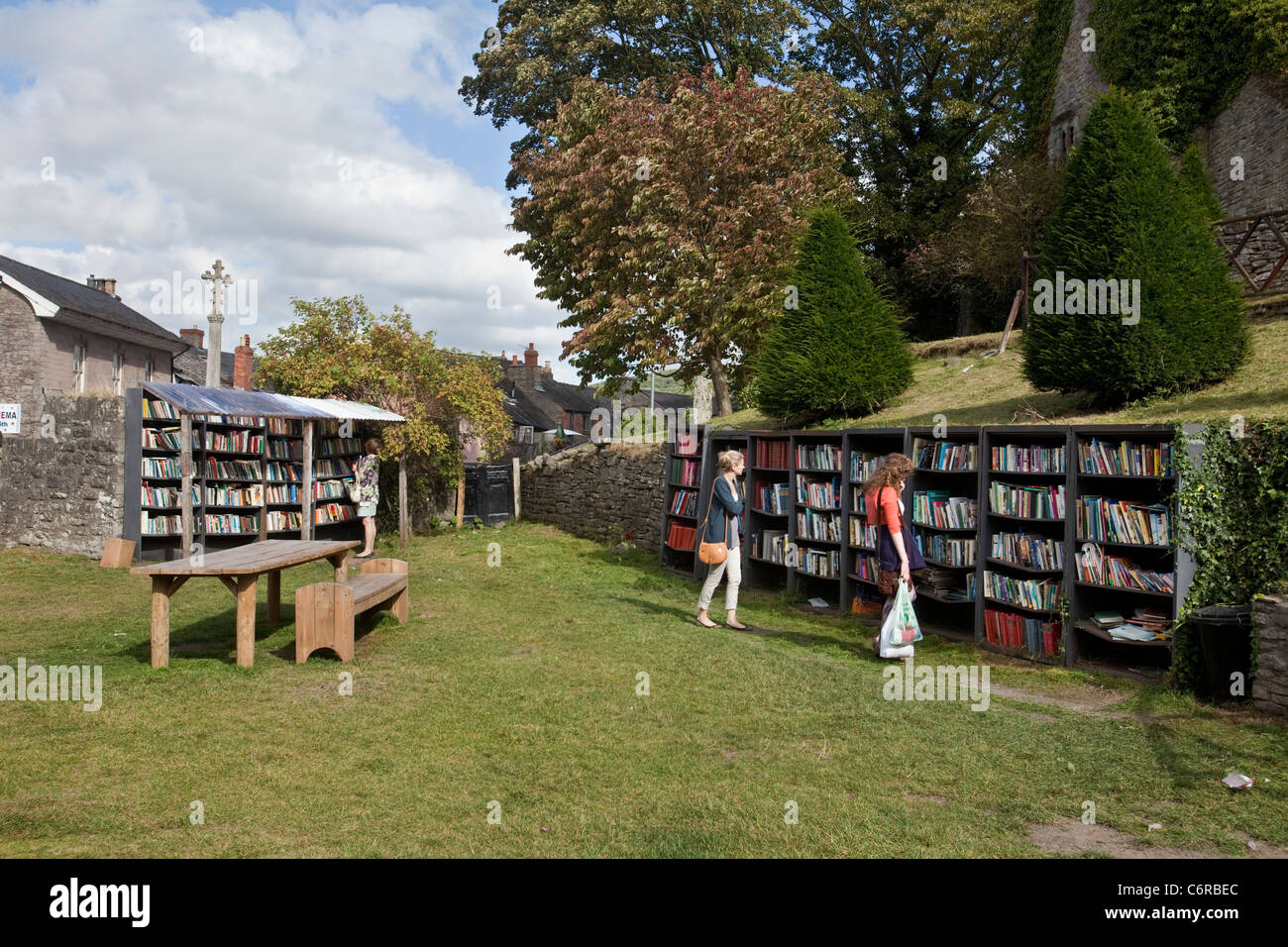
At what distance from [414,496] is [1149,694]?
51.3 ft

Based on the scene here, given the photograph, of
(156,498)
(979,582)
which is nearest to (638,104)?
(156,498)

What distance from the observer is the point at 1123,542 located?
7977 mm

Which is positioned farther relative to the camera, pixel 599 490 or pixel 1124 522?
pixel 599 490

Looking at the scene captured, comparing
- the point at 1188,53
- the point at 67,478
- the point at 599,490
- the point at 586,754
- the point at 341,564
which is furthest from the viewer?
the point at 599,490

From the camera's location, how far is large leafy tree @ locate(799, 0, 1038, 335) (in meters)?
26.2

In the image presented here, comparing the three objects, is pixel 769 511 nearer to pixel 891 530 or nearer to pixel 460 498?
pixel 891 530

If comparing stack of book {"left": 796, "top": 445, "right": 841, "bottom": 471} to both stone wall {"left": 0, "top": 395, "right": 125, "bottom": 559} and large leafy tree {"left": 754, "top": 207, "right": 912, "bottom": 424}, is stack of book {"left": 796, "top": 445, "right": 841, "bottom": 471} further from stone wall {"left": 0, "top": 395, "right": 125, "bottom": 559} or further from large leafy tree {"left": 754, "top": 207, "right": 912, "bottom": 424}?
stone wall {"left": 0, "top": 395, "right": 125, "bottom": 559}

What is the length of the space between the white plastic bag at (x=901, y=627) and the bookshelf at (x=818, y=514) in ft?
9.28

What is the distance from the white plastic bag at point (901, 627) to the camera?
8203 mm

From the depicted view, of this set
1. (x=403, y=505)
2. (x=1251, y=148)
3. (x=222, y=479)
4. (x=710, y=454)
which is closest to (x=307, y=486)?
(x=222, y=479)

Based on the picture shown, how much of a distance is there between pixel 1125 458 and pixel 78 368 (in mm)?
29028

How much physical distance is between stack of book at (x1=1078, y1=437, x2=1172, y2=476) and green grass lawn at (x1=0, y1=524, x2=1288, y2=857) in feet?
6.26

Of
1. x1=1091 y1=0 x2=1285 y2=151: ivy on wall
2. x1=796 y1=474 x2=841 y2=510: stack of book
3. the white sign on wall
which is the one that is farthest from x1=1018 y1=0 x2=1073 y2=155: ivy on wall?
the white sign on wall
